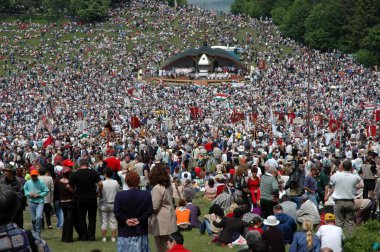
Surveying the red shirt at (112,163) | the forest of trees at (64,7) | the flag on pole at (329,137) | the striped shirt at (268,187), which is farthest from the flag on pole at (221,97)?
the forest of trees at (64,7)

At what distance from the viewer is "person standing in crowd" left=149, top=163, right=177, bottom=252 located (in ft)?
50.8

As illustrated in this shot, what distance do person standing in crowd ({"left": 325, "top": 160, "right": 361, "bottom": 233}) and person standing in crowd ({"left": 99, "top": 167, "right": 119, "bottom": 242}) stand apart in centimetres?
358

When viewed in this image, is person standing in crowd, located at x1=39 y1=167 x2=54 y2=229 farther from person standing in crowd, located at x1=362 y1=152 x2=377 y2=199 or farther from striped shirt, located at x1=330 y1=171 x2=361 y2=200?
person standing in crowd, located at x1=362 y1=152 x2=377 y2=199

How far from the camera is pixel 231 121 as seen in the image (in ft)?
178

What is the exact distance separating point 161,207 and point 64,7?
351ft

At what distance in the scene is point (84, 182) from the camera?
18.6 meters

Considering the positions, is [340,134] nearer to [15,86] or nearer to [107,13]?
[15,86]

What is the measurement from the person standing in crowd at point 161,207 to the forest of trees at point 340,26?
78.3 meters

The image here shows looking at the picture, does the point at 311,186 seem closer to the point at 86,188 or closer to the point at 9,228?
the point at 86,188

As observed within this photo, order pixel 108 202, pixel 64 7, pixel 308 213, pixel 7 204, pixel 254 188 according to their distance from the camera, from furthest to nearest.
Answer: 1. pixel 64 7
2. pixel 254 188
3. pixel 308 213
4. pixel 108 202
5. pixel 7 204

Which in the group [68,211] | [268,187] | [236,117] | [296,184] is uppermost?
[268,187]

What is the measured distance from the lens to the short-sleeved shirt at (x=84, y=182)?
1855 centimetres

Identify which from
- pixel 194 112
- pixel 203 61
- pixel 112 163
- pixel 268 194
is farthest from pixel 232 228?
pixel 203 61

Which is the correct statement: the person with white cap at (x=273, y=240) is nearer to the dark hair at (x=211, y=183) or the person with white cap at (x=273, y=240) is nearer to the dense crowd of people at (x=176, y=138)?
the dense crowd of people at (x=176, y=138)
